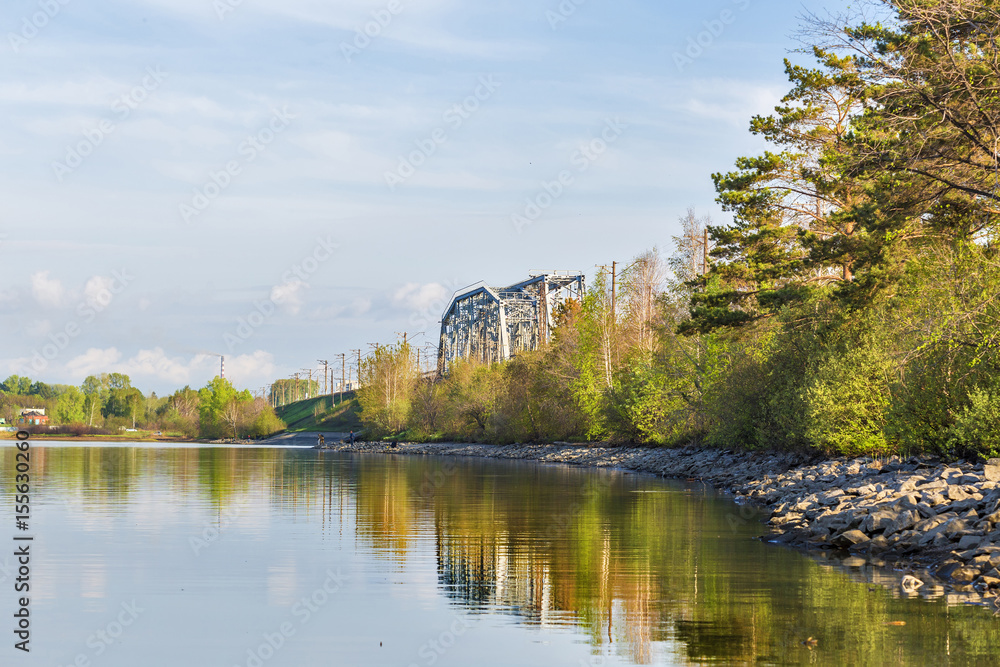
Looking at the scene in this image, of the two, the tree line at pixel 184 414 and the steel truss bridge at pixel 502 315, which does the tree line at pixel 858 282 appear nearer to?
the steel truss bridge at pixel 502 315

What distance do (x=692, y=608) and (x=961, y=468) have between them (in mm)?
12353

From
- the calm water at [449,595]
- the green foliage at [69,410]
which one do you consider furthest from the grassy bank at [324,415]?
the calm water at [449,595]

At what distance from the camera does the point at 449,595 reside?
40.4 ft

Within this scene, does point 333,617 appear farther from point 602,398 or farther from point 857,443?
point 602,398

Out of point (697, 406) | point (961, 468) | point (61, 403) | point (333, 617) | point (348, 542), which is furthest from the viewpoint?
point (61, 403)

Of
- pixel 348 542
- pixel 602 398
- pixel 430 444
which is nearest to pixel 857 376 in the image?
pixel 348 542

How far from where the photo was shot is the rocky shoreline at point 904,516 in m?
13.5

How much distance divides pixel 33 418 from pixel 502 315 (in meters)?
91.3

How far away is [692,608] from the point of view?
11.5m

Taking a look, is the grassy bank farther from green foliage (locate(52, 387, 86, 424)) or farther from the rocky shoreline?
the rocky shoreline

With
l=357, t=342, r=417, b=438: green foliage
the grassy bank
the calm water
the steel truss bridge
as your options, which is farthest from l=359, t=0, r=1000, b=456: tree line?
the grassy bank

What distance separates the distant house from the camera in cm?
16175

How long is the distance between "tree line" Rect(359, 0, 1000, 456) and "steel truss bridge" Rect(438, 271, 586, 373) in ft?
209

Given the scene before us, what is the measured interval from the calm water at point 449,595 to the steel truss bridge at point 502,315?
97.8 meters
